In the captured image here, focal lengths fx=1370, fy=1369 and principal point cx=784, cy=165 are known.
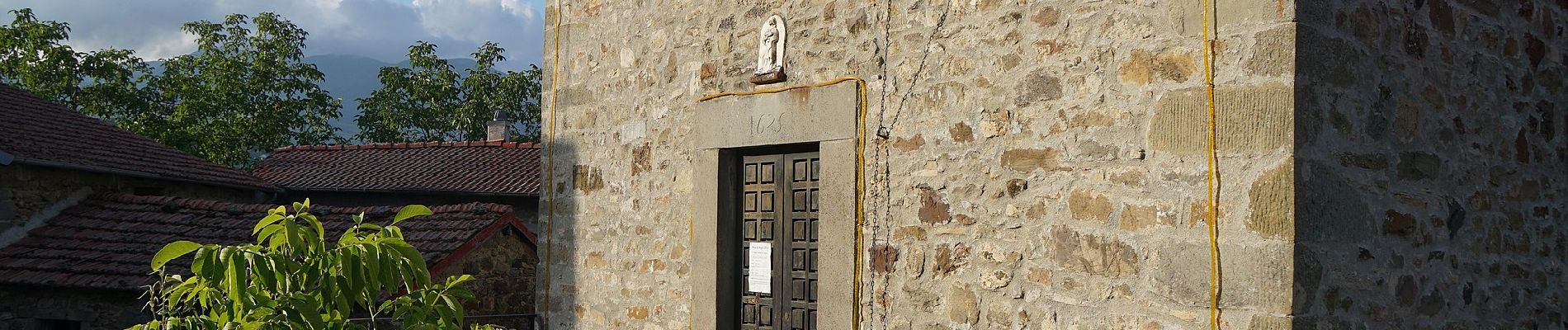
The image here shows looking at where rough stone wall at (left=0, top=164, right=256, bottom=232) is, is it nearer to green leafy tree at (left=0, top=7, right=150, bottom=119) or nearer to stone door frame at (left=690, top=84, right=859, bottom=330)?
stone door frame at (left=690, top=84, right=859, bottom=330)

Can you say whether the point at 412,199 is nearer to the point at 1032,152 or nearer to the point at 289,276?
the point at 1032,152

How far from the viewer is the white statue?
591 cm

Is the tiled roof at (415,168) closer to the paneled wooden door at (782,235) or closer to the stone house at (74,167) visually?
the stone house at (74,167)

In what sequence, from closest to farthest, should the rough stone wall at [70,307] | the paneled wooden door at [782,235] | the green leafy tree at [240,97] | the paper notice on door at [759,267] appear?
1. the paneled wooden door at [782,235]
2. the paper notice on door at [759,267]
3. the rough stone wall at [70,307]
4. the green leafy tree at [240,97]

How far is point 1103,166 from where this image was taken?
4.62 metres

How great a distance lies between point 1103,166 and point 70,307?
920 centimetres

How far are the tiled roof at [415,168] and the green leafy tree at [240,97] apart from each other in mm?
5063

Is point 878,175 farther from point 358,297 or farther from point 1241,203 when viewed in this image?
point 358,297

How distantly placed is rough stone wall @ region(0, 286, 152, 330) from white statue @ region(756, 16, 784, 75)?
21.1ft

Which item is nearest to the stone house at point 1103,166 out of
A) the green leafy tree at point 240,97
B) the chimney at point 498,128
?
the chimney at point 498,128

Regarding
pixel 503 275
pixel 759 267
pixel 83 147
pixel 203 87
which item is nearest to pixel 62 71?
pixel 203 87

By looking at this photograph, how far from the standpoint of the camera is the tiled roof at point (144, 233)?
34.5ft

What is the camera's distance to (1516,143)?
5.23m

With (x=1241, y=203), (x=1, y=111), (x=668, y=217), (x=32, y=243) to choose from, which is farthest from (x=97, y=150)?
(x=1241, y=203)
